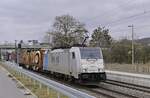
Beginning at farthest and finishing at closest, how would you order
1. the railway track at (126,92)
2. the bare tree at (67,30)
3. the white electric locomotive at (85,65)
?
the bare tree at (67,30) → the white electric locomotive at (85,65) → the railway track at (126,92)

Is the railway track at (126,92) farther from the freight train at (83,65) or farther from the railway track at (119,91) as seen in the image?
the freight train at (83,65)

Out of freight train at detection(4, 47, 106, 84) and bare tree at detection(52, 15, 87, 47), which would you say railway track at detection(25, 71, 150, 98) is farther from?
bare tree at detection(52, 15, 87, 47)

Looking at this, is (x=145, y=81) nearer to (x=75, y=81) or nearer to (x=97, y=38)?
(x=75, y=81)

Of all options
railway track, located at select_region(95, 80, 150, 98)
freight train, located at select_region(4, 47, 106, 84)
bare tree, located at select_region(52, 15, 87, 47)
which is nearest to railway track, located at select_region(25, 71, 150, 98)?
railway track, located at select_region(95, 80, 150, 98)

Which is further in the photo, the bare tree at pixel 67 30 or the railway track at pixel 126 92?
the bare tree at pixel 67 30

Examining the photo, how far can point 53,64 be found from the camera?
35.2 m

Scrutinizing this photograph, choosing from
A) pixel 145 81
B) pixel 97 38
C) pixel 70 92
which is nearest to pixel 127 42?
pixel 97 38

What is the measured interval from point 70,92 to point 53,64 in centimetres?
2253

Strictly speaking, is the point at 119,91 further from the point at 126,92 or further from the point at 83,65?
the point at 83,65

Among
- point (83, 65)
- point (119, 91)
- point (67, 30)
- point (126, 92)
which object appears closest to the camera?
point (126, 92)

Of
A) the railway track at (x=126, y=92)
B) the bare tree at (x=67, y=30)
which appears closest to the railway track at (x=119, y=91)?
the railway track at (x=126, y=92)

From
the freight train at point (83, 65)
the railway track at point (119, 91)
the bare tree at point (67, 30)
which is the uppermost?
the bare tree at point (67, 30)

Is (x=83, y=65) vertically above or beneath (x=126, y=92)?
above

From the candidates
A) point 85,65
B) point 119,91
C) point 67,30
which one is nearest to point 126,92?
point 119,91
